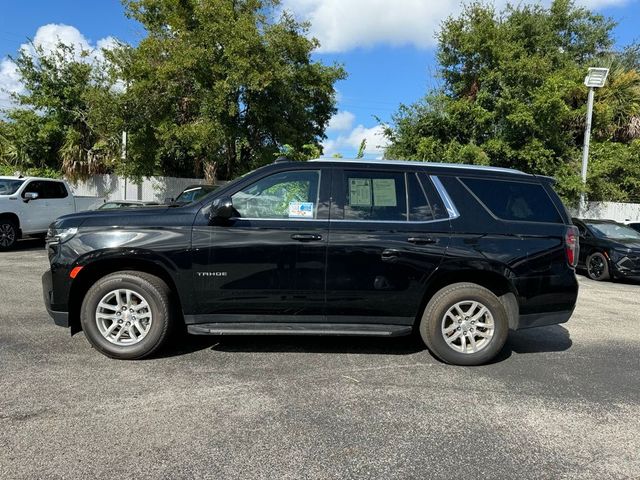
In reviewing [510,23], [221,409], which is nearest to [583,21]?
[510,23]

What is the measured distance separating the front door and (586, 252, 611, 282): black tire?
30.7 ft

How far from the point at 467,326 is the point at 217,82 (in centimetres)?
1276

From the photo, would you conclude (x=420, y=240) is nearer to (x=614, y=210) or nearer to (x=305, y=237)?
(x=305, y=237)

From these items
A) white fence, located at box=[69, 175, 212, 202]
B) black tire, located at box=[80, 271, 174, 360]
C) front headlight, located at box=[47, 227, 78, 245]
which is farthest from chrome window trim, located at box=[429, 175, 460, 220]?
white fence, located at box=[69, 175, 212, 202]

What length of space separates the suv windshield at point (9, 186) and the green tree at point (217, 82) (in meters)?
4.91

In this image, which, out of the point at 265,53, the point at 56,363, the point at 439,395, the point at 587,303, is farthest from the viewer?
the point at 265,53

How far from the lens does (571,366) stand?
5.01 m

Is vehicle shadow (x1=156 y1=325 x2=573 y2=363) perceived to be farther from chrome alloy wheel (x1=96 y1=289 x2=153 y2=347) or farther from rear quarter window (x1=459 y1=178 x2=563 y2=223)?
rear quarter window (x1=459 y1=178 x2=563 y2=223)

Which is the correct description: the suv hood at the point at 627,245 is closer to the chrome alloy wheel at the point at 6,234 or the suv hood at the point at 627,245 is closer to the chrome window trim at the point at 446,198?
the chrome window trim at the point at 446,198

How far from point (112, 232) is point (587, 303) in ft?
24.9

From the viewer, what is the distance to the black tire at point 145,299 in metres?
4.61

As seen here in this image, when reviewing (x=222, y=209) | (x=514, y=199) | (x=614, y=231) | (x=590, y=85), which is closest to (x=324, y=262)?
(x=222, y=209)

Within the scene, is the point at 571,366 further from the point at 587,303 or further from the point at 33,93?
the point at 33,93

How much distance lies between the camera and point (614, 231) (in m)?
12.3
